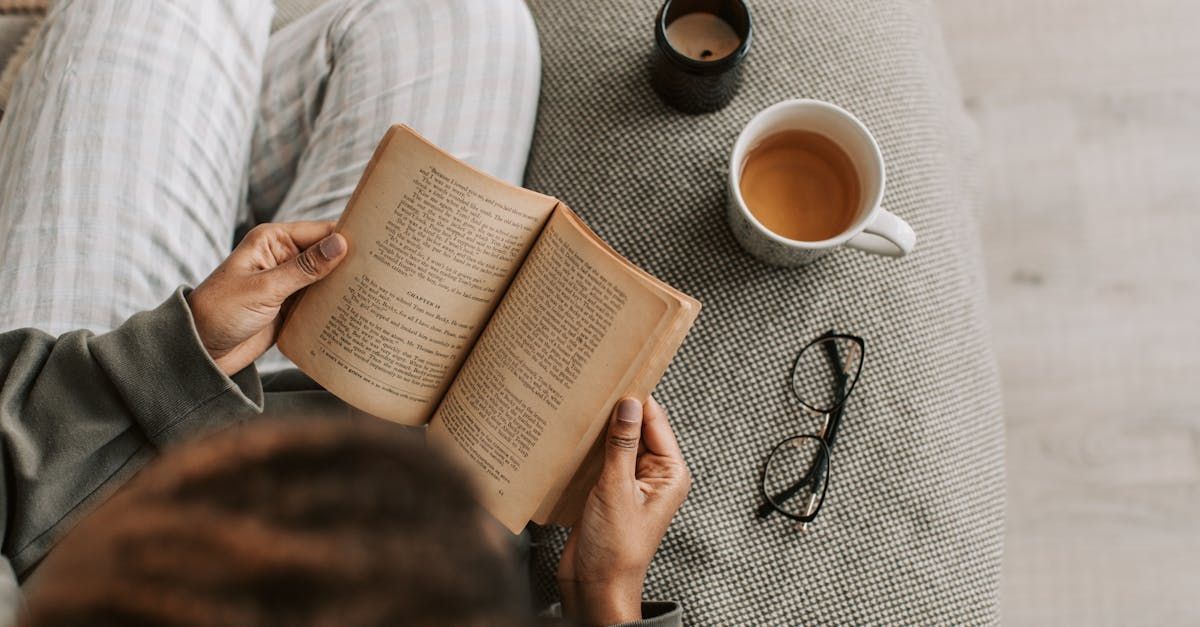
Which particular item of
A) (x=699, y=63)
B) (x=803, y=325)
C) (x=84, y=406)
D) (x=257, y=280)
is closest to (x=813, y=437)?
(x=803, y=325)

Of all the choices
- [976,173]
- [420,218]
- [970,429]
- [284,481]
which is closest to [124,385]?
[420,218]

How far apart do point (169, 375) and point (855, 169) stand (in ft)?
1.73

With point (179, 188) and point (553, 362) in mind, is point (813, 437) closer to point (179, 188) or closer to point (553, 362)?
point (553, 362)

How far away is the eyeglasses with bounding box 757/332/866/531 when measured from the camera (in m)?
0.66

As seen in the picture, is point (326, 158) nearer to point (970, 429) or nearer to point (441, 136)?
point (441, 136)

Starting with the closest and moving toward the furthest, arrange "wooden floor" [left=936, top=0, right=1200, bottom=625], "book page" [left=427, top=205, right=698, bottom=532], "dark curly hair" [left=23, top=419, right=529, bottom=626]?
"dark curly hair" [left=23, top=419, right=529, bottom=626] < "book page" [left=427, top=205, right=698, bottom=532] < "wooden floor" [left=936, top=0, right=1200, bottom=625]

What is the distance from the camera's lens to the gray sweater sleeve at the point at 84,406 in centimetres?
58

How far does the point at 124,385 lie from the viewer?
1.91 ft

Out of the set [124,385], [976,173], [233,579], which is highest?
[233,579]

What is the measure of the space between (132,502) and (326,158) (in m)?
0.47

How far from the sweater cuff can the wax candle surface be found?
423 millimetres

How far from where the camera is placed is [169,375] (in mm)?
588

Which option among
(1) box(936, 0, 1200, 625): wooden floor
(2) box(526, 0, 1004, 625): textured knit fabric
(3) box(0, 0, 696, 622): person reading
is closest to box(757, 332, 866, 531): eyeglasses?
(2) box(526, 0, 1004, 625): textured knit fabric

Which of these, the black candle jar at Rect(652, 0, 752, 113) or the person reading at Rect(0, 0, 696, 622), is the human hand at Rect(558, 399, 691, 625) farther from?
the black candle jar at Rect(652, 0, 752, 113)
